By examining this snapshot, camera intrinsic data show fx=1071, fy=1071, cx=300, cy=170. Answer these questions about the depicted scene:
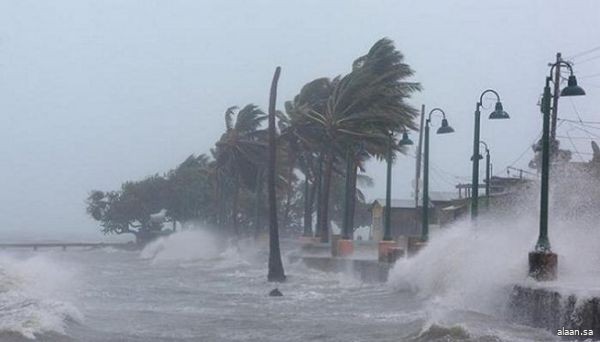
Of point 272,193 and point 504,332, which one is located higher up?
point 272,193

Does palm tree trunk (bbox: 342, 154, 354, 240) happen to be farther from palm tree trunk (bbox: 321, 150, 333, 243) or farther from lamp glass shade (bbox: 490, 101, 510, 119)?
lamp glass shade (bbox: 490, 101, 510, 119)

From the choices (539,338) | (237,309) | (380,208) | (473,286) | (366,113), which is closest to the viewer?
(539,338)

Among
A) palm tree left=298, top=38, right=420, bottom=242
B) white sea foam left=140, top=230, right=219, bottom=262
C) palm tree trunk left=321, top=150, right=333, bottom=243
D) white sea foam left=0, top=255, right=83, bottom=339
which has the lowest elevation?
white sea foam left=140, top=230, right=219, bottom=262

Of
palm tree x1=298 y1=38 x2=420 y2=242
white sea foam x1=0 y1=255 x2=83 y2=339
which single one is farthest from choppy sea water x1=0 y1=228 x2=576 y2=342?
palm tree x1=298 y1=38 x2=420 y2=242

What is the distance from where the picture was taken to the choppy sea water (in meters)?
16.4

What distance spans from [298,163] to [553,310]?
50169 millimetres

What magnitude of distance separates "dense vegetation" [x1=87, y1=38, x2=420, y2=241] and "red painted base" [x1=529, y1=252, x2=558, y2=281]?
24184mm

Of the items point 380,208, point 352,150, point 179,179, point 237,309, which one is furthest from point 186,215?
point 237,309

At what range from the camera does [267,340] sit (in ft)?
57.0

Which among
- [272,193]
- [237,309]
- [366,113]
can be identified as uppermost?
[366,113]

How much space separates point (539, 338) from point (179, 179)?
287ft

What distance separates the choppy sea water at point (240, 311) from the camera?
1636 centimetres

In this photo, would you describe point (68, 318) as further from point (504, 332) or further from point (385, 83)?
point (385, 83)

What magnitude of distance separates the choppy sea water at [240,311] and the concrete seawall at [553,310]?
0.86 feet
